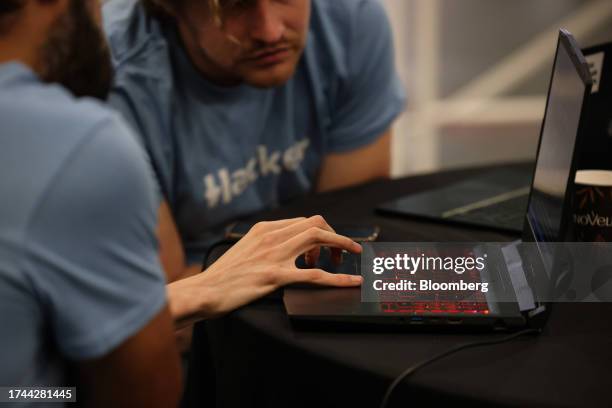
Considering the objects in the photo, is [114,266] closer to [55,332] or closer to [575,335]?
[55,332]

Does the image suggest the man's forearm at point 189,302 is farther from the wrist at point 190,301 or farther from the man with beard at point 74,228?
the man with beard at point 74,228

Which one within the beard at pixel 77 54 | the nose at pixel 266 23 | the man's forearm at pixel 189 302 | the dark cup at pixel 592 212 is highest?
the beard at pixel 77 54

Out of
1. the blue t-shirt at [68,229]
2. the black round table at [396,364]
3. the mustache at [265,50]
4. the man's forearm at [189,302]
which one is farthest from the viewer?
the mustache at [265,50]

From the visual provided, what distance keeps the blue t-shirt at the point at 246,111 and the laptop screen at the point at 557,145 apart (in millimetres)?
598

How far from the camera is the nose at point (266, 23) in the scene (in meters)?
Answer: 1.22

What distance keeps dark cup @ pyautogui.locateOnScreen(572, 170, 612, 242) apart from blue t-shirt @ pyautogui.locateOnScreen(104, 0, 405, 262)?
26.0 inches

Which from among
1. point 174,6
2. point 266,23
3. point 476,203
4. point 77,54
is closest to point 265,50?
point 266,23

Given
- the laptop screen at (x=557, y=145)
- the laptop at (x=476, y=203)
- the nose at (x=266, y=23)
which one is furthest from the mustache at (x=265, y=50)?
the laptop screen at (x=557, y=145)

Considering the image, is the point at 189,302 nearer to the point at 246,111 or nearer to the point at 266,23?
the point at 266,23

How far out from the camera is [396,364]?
29.7 inches

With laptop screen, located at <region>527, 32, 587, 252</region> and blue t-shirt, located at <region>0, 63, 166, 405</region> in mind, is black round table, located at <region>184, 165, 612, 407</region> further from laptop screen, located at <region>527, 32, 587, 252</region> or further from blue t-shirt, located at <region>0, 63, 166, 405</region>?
blue t-shirt, located at <region>0, 63, 166, 405</region>

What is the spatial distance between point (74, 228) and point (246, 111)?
0.90 m

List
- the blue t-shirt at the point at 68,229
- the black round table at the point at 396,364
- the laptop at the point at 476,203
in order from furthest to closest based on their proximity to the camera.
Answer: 1. the laptop at the point at 476,203
2. the black round table at the point at 396,364
3. the blue t-shirt at the point at 68,229

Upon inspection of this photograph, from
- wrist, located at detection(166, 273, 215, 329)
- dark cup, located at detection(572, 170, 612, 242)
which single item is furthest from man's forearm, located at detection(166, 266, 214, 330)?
dark cup, located at detection(572, 170, 612, 242)
